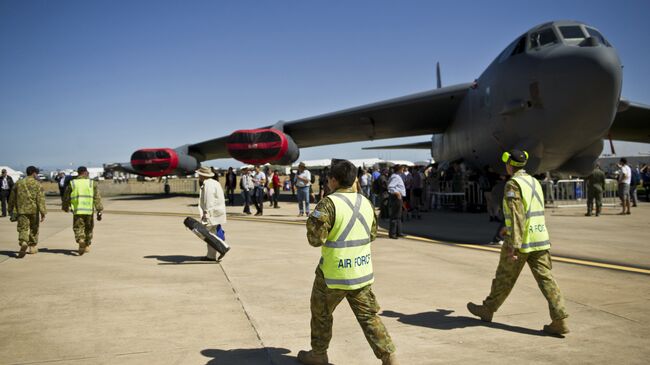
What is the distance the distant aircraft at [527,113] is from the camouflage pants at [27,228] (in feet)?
34.3

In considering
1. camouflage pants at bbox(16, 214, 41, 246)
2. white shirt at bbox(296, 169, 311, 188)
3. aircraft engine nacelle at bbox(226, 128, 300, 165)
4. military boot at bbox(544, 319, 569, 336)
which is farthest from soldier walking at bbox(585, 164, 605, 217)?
camouflage pants at bbox(16, 214, 41, 246)

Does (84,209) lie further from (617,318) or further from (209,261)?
(617,318)

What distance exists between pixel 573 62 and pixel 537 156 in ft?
7.71

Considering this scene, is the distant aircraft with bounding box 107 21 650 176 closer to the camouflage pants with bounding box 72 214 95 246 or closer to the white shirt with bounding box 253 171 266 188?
the white shirt with bounding box 253 171 266 188

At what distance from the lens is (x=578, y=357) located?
3.74 metres

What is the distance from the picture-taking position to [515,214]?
14.9 ft

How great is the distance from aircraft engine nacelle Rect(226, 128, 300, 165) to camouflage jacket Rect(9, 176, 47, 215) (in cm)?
1053

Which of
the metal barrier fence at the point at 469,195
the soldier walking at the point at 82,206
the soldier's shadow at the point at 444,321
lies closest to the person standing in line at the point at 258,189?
the metal barrier fence at the point at 469,195

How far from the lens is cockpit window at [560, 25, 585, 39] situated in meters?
10.4

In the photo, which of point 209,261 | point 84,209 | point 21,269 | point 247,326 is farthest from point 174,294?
point 84,209

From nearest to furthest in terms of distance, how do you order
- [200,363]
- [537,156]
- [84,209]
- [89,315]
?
[200,363]
[89,315]
[84,209]
[537,156]

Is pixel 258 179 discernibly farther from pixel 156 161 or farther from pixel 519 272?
pixel 519 272

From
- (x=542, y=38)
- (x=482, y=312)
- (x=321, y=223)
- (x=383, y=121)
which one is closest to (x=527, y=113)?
(x=542, y=38)

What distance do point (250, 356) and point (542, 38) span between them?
10105 millimetres
